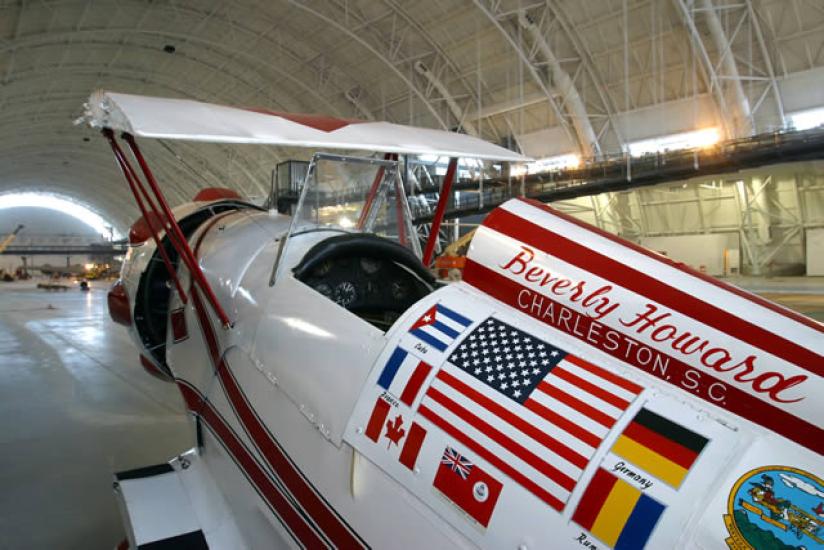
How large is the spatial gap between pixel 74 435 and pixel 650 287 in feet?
21.7

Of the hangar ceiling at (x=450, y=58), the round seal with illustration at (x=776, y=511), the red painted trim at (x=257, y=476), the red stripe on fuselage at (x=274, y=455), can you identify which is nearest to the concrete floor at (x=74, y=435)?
the red painted trim at (x=257, y=476)

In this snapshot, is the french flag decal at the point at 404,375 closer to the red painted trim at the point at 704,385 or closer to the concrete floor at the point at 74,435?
the red painted trim at the point at 704,385

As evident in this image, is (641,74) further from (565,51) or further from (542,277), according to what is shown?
(542,277)

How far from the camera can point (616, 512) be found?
158cm

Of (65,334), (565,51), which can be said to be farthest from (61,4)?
(565,51)

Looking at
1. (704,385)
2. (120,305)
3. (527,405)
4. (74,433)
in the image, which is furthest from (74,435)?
(704,385)

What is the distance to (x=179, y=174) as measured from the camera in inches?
1783

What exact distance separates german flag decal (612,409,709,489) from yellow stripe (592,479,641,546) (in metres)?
0.09

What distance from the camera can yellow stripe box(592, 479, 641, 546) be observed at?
1.56 m

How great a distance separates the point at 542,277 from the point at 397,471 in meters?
0.97

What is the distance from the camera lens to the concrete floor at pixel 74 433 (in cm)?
438

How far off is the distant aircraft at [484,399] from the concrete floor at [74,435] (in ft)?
3.94

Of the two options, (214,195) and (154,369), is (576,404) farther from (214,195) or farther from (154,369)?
(214,195)

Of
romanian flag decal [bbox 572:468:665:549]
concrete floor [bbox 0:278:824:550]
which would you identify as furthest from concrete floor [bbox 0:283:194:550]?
romanian flag decal [bbox 572:468:665:549]
